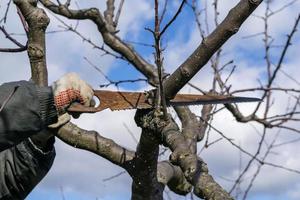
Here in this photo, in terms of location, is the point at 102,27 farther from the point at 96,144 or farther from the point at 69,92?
the point at 69,92

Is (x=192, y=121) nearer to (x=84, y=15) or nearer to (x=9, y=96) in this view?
(x=84, y=15)

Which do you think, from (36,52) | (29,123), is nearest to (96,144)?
(36,52)

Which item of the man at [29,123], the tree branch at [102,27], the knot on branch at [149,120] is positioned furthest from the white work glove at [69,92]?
the tree branch at [102,27]

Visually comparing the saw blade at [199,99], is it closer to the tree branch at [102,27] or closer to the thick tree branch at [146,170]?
the thick tree branch at [146,170]

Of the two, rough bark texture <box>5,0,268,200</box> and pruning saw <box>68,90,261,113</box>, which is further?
pruning saw <box>68,90,261,113</box>

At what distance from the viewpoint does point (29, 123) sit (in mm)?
1983

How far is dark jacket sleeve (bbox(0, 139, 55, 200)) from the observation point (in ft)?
8.04

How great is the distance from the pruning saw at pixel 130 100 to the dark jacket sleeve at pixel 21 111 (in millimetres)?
180

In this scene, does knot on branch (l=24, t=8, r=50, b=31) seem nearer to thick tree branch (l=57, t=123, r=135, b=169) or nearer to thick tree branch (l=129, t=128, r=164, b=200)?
thick tree branch (l=57, t=123, r=135, b=169)

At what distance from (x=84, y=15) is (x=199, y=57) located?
6.49 ft

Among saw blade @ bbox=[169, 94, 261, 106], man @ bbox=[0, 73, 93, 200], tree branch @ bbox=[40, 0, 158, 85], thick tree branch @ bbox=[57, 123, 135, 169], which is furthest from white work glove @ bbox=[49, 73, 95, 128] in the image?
tree branch @ bbox=[40, 0, 158, 85]

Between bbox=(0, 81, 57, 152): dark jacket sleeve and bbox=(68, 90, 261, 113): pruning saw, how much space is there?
18cm

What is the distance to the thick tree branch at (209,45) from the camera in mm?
1999

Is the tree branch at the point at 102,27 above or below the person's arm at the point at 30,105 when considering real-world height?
above
